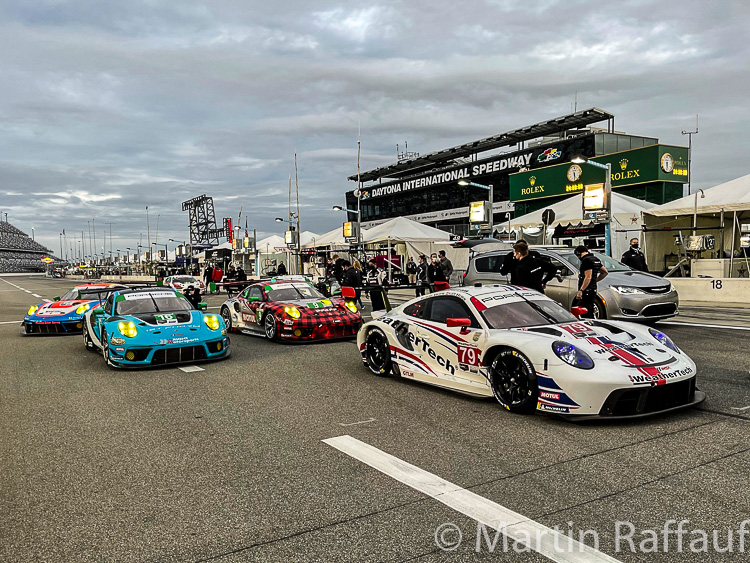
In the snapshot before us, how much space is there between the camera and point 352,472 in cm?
447

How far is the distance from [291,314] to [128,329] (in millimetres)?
3206

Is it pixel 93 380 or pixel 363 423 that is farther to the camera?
pixel 93 380

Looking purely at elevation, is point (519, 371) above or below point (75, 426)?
above

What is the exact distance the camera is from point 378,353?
27.1 feet

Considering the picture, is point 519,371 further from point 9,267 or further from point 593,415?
point 9,267

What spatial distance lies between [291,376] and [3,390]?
3621 millimetres

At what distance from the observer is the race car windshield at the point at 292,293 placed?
1280 centimetres

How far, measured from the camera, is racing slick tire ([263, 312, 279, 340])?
12.0 m

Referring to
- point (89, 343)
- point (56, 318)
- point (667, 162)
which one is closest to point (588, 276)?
point (89, 343)

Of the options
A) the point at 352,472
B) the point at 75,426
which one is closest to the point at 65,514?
the point at 352,472

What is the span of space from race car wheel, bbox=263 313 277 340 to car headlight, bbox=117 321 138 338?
3131mm

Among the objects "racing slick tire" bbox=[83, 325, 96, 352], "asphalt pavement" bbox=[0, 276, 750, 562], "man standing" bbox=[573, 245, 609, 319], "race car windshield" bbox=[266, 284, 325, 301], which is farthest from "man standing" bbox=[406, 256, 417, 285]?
"asphalt pavement" bbox=[0, 276, 750, 562]

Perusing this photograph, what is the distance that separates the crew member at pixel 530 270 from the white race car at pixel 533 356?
2.34 meters

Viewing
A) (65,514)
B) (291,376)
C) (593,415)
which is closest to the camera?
(65,514)
